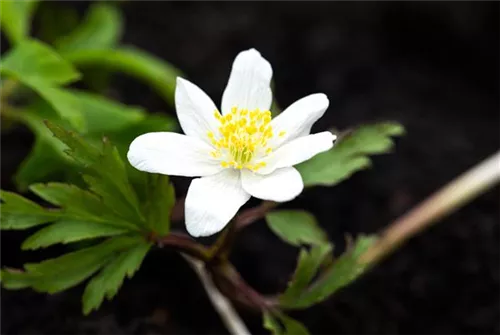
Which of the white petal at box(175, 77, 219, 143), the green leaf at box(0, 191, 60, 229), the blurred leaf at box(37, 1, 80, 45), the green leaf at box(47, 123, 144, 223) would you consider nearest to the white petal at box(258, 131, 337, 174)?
the white petal at box(175, 77, 219, 143)

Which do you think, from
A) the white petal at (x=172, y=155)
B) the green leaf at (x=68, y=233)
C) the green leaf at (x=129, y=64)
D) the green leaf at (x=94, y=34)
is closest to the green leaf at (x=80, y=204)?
the green leaf at (x=68, y=233)

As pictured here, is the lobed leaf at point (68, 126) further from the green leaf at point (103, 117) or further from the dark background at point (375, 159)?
the dark background at point (375, 159)

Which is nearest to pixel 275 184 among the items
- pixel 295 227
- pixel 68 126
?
pixel 295 227

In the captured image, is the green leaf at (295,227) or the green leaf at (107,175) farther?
the green leaf at (295,227)

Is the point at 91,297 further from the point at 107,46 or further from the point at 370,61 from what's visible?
the point at 370,61

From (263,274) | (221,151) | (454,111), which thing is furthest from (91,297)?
(454,111)

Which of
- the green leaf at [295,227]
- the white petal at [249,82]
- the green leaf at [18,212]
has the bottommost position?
the green leaf at [295,227]
